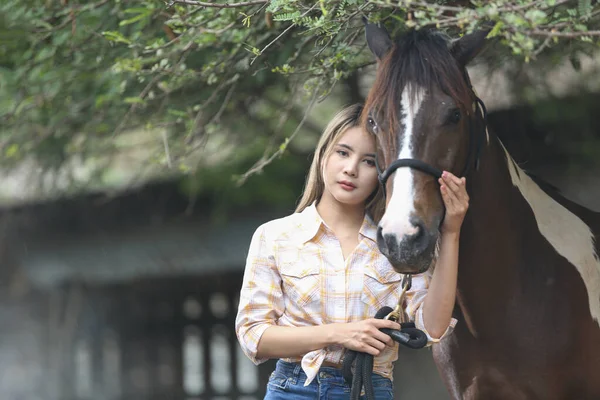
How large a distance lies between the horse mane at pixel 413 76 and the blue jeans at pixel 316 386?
66 cm

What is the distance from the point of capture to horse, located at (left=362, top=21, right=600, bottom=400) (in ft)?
7.79

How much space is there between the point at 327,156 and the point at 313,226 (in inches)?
8.6

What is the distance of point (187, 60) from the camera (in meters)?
4.20

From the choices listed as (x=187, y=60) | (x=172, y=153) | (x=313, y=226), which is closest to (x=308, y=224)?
(x=313, y=226)

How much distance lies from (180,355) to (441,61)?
638 centimetres

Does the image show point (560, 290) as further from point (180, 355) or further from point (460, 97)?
point (180, 355)

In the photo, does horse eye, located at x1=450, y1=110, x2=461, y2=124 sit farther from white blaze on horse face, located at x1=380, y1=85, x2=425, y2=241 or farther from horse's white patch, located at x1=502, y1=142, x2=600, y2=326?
horse's white patch, located at x1=502, y1=142, x2=600, y2=326

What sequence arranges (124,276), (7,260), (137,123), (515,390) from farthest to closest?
(7,260) → (124,276) → (137,123) → (515,390)

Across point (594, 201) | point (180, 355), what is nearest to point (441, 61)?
point (594, 201)

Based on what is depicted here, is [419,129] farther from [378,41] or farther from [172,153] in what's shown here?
[172,153]

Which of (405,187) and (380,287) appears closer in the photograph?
(405,187)

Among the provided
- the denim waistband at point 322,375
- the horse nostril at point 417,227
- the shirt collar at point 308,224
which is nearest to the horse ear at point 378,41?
the shirt collar at point 308,224

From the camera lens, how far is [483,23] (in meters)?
2.41

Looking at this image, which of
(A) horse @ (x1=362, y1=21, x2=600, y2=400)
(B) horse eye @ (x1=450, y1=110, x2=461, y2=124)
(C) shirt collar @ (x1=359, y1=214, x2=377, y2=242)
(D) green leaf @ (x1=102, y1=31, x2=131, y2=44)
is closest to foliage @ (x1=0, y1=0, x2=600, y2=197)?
(D) green leaf @ (x1=102, y1=31, x2=131, y2=44)
